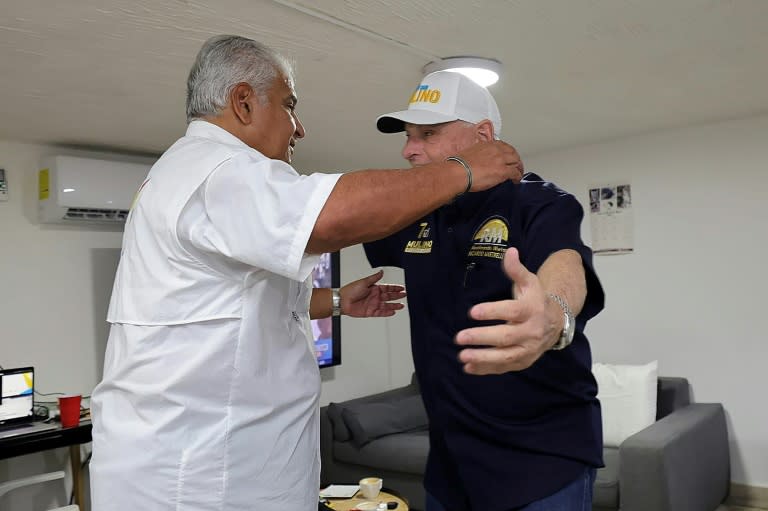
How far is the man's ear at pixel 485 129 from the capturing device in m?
1.70

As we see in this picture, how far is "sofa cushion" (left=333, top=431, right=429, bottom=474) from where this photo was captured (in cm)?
420

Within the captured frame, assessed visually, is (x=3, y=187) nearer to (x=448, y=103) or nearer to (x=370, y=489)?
(x=370, y=489)

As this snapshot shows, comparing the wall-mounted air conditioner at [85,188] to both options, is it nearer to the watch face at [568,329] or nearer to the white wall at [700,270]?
the white wall at [700,270]

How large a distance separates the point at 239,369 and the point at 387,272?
4772mm

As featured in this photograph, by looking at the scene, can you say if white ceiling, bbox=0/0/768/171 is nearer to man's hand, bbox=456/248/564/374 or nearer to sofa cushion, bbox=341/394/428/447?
man's hand, bbox=456/248/564/374

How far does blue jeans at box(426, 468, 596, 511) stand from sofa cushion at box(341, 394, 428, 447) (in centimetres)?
303

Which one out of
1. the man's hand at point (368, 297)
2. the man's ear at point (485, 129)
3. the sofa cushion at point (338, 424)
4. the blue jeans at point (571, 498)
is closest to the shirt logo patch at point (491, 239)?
the man's ear at point (485, 129)

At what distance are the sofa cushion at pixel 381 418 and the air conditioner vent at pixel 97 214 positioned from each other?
6.38ft

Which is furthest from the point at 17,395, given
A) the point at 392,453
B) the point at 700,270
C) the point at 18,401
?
the point at 700,270

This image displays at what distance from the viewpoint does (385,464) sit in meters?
4.33

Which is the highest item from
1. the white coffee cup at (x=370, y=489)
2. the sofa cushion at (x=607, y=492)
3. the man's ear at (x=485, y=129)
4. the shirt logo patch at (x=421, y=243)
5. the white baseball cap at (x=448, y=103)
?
the white baseball cap at (x=448, y=103)

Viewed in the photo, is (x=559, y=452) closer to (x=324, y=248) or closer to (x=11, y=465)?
(x=324, y=248)

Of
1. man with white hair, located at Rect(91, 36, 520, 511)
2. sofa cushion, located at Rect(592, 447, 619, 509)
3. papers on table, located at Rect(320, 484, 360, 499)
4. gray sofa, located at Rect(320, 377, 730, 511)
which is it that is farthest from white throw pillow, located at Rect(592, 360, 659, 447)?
man with white hair, located at Rect(91, 36, 520, 511)

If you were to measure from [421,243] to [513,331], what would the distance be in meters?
0.87
